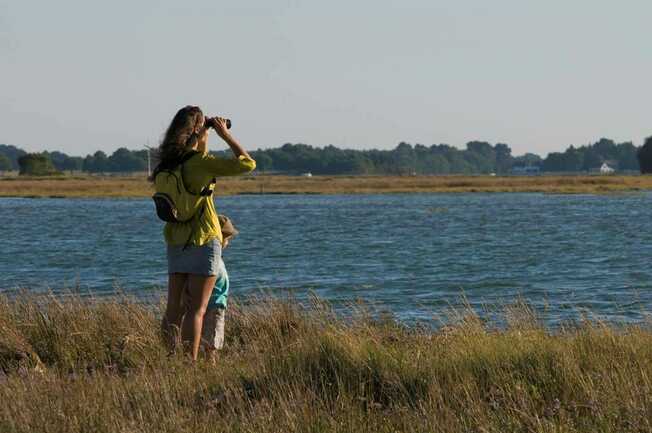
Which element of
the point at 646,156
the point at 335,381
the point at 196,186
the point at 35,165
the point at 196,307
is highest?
the point at 196,186

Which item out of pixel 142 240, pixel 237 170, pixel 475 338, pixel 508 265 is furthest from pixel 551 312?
pixel 142 240

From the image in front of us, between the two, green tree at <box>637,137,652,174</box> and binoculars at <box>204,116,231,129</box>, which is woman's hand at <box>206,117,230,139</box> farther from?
green tree at <box>637,137,652,174</box>

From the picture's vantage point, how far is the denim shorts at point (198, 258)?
962 cm

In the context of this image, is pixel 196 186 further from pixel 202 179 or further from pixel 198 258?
pixel 198 258

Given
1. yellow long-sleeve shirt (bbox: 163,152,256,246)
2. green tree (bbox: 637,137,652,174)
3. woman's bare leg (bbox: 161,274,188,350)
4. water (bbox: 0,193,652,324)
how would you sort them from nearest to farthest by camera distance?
1. yellow long-sleeve shirt (bbox: 163,152,256,246)
2. woman's bare leg (bbox: 161,274,188,350)
3. water (bbox: 0,193,652,324)
4. green tree (bbox: 637,137,652,174)

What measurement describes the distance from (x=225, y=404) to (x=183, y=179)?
88.3 inches

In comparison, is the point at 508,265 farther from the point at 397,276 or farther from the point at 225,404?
the point at 225,404

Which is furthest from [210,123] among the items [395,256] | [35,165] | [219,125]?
[35,165]

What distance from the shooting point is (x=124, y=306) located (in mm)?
12594

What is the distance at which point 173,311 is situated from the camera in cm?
1005

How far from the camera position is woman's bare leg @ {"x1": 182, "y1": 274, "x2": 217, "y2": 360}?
9688 mm

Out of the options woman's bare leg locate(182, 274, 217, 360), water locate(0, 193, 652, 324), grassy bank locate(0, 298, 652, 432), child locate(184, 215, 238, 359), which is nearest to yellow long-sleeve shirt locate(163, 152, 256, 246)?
woman's bare leg locate(182, 274, 217, 360)

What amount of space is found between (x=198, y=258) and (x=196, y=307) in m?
0.42

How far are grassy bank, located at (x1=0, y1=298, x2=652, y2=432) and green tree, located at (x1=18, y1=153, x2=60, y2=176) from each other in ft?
529
